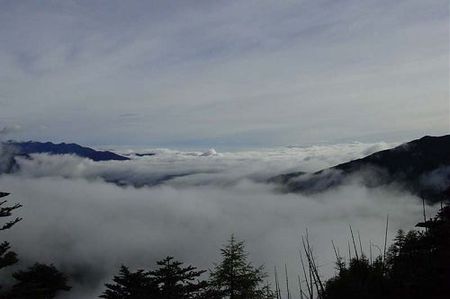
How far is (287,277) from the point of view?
531 inches

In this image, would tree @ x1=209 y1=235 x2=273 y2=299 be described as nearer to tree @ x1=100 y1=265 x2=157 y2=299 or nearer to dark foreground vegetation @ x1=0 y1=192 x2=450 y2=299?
dark foreground vegetation @ x1=0 y1=192 x2=450 y2=299

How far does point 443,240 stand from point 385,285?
956cm

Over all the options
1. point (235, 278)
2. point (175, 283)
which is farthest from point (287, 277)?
point (175, 283)

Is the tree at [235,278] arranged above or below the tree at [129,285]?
above

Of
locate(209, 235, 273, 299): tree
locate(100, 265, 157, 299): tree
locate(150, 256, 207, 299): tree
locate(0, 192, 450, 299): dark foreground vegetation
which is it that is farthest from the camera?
locate(100, 265, 157, 299): tree

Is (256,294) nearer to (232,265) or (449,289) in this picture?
(232,265)

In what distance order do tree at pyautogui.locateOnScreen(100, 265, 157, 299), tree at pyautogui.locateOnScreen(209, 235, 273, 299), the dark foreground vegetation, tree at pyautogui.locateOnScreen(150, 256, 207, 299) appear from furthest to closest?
tree at pyautogui.locateOnScreen(100, 265, 157, 299)
tree at pyautogui.locateOnScreen(150, 256, 207, 299)
tree at pyautogui.locateOnScreen(209, 235, 273, 299)
the dark foreground vegetation

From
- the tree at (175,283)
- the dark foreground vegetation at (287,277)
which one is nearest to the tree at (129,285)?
the dark foreground vegetation at (287,277)

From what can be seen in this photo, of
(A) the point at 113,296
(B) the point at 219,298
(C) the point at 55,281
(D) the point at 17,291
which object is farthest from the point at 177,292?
(D) the point at 17,291

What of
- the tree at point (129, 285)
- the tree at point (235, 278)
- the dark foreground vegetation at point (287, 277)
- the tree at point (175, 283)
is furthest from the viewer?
the tree at point (129, 285)

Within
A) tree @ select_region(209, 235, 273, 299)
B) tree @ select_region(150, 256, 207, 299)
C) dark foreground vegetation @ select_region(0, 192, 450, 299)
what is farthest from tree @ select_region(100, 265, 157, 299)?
tree @ select_region(209, 235, 273, 299)

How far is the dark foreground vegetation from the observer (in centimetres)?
1803

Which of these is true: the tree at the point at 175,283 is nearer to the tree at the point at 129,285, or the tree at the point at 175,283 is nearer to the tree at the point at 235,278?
the tree at the point at 235,278

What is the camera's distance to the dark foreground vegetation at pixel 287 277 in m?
18.0
